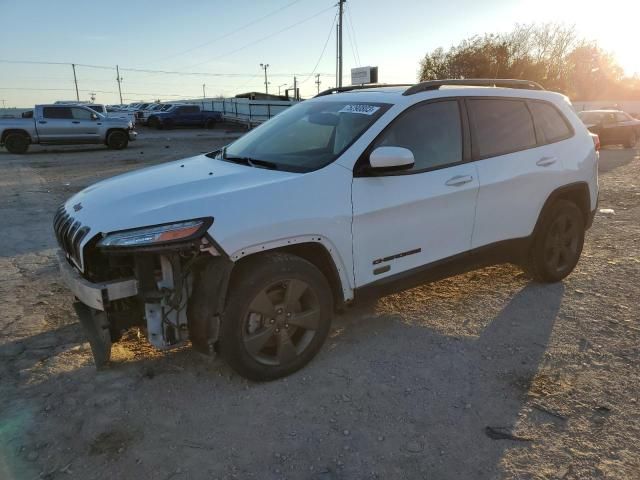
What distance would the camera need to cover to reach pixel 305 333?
125 inches

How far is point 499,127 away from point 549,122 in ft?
2.48

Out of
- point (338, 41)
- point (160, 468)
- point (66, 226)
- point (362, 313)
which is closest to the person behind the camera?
point (160, 468)

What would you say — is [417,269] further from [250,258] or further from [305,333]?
[250,258]

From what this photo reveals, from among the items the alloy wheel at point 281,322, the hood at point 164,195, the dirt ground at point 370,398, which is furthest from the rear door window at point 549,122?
the alloy wheel at point 281,322

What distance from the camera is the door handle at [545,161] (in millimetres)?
4176

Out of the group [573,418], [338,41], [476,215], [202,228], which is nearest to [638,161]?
[476,215]

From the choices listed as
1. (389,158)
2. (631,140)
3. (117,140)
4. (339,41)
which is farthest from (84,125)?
(631,140)

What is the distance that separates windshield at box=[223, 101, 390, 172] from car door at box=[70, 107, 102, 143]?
17.0m

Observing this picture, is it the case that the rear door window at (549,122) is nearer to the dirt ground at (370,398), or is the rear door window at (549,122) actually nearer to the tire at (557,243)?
the tire at (557,243)

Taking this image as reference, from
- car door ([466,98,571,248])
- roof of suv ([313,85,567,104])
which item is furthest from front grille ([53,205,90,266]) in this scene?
car door ([466,98,571,248])

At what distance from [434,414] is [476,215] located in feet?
5.45

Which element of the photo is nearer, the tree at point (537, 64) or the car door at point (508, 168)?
the car door at point (508, 168)

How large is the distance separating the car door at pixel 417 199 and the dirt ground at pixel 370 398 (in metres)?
0.67

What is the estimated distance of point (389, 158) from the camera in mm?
3025
